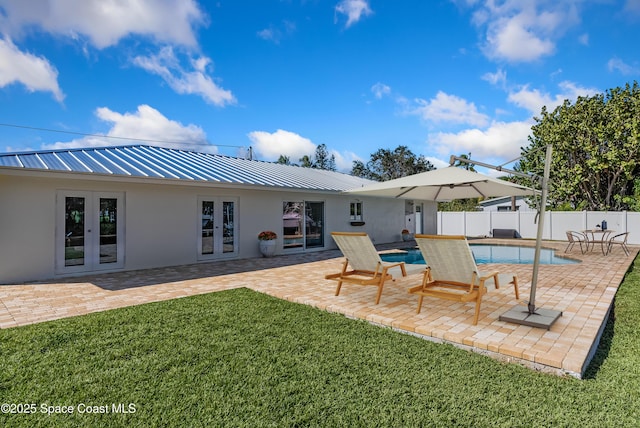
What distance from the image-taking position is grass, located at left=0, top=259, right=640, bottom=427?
277 cm

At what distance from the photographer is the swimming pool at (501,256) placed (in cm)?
1277

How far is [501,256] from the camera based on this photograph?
1430 centimetres

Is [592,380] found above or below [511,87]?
below

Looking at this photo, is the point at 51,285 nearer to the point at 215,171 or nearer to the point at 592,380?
the point at 215,171

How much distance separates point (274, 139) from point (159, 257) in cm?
5230

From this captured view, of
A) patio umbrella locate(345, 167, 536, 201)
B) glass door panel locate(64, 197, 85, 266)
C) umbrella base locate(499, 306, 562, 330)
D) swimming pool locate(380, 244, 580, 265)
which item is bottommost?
swimming pool locate(380, 244, 580, 265)

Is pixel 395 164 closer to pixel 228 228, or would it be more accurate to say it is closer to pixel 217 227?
pixel 228 228

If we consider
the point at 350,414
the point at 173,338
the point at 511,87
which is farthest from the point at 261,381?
the point at 511,87

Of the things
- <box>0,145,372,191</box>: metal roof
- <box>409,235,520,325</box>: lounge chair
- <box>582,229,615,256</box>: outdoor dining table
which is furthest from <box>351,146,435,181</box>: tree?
<box>409,235,520,325</box>: lounge chair

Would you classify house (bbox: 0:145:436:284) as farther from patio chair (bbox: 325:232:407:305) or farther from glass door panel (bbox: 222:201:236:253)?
patio chair (bbox: 325:232:407:305)

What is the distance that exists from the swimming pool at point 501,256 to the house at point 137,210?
3941mm

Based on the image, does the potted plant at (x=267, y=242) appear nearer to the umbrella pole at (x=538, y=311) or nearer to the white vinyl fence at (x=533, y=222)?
the umbrella pole at (x=538, y=311)

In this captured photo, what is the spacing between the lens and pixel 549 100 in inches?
932

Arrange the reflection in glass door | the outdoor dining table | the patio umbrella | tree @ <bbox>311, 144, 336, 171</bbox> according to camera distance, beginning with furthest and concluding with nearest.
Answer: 1. tree @ <bbox>311, 144, 336, 171</bbox>
2. the reflection in glass door
3. the outdoor dining table
4. the patio umbrella
